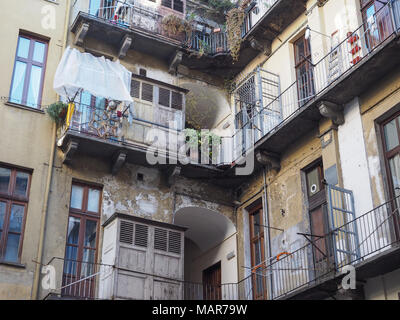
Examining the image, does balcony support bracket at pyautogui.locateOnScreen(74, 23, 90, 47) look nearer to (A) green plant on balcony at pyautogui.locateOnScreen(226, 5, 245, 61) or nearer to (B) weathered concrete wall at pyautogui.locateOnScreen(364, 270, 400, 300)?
(A) green plant on balcony at pyautogui.locateOnScreen(226, 5, 245, 61)

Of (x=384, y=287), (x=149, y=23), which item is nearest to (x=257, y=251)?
(x=384, y=287)

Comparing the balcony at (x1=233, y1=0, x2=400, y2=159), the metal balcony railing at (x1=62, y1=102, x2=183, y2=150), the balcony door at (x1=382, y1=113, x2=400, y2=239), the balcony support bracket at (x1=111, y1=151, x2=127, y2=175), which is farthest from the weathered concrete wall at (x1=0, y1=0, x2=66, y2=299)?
the balcony door at (x1=382, y1=113, x2=400, y2=239)

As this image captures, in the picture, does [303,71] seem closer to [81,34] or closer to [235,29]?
[235,29]

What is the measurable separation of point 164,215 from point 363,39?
632 centimetres

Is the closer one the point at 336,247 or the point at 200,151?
the point at 336,247

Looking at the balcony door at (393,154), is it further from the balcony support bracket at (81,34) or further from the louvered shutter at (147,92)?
the balcony support bracket at (81,34)

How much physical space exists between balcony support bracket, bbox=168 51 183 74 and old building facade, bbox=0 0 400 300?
0.07 m

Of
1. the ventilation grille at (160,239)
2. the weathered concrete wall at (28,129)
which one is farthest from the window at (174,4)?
the ventilation grille at (160,239)

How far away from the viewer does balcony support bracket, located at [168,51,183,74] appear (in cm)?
1788

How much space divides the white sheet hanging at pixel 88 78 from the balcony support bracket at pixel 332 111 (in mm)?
4596

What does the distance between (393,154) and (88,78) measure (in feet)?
23.8

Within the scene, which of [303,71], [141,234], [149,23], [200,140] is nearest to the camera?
[141,234]

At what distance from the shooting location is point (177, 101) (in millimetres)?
17422

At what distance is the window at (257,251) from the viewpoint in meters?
15.5
